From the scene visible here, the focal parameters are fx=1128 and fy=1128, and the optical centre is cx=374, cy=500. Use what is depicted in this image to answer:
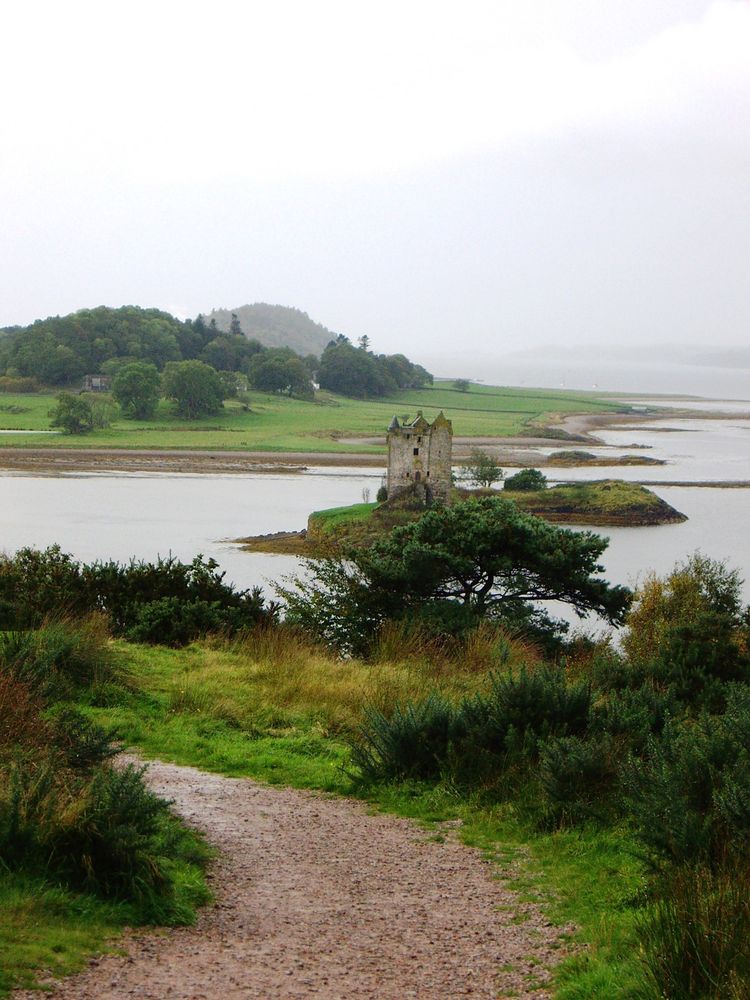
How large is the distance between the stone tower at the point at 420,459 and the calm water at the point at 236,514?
409 centimetres

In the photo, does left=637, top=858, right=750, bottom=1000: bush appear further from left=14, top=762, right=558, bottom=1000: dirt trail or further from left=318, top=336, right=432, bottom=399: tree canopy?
left=318, top=336, right=432, bottom=399: tree canopy

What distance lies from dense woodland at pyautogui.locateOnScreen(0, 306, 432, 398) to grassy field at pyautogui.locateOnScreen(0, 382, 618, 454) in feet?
10.2

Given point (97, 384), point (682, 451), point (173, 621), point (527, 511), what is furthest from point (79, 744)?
point (97, 384)

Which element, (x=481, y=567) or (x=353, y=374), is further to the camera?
(x=353, y=374)

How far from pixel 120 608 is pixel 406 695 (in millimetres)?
4585

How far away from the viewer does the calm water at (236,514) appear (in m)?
38.3

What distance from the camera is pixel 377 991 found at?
149 inches

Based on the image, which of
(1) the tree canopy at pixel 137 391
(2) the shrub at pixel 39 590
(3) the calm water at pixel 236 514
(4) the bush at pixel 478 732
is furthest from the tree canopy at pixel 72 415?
(4) the bush at pixel 478 732

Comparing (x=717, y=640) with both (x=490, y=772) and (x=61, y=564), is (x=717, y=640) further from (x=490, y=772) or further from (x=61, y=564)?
(x=61, y=564)

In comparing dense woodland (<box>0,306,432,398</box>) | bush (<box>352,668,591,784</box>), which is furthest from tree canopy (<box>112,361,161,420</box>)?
bush (<box>352,668,591,784</box>)

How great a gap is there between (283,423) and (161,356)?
32313 mm

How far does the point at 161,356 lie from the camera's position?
117 meters

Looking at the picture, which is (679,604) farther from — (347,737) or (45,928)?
(45,928)

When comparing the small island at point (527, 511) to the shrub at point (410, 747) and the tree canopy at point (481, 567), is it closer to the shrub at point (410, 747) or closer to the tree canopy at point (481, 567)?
the tree canopy at point (481, 567)
